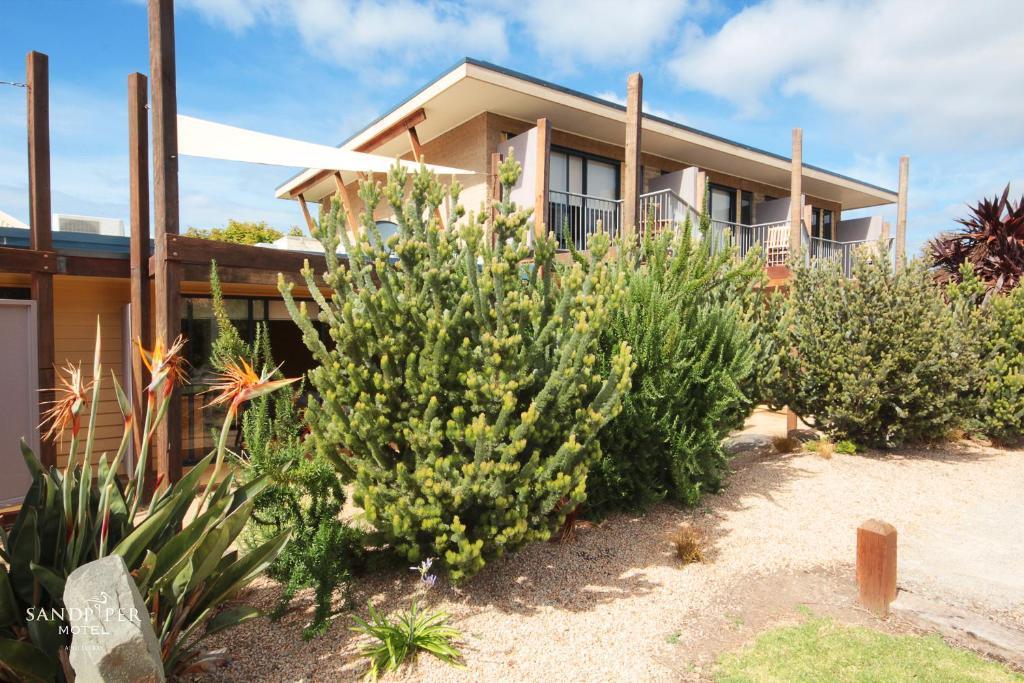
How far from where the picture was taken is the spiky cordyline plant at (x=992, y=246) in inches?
558

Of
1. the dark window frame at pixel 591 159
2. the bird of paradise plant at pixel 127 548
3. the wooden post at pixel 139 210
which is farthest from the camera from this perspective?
the dark window frame at pixel 591 159


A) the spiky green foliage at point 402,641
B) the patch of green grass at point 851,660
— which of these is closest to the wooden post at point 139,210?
the spiky green foliage at point 402,641

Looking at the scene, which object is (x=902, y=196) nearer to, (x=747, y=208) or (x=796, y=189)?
(x=747, y=208)

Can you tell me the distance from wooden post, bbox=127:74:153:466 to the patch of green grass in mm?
6112

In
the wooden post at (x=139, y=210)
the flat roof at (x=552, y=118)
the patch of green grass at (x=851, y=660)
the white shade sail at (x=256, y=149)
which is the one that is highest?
the flat roof at (x=552, y=118)

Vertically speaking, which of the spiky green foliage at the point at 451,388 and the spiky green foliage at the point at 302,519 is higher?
the spiky green foliage at the point at 451,388

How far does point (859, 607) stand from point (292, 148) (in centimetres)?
809

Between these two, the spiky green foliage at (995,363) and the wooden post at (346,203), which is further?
the spiky green foliage at (995,363)

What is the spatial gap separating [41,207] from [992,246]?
18.4 m

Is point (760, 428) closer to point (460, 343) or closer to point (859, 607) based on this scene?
point (859, 607)

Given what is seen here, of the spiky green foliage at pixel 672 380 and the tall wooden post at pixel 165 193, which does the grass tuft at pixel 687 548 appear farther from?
the tall wooden post at pixel 165 193

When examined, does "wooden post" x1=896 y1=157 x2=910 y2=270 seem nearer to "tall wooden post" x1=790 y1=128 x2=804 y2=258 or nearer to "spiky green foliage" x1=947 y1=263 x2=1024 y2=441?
"tall wooden post" x1=790 y1=128 x2=804 y2=258

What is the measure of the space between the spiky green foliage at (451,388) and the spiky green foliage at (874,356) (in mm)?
4937

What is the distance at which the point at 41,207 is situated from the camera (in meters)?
6.03
